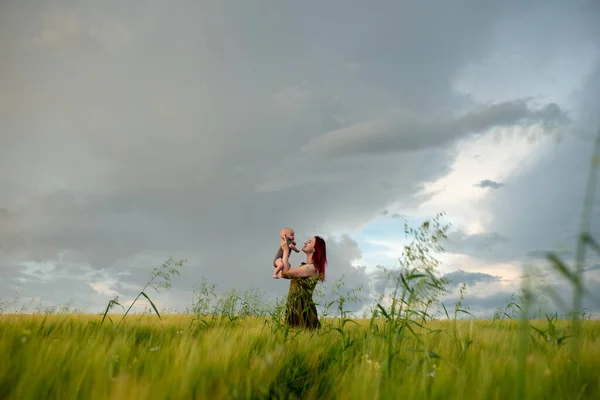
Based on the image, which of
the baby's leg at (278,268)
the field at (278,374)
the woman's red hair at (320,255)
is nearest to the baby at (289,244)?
the baby's leg at (278,268)

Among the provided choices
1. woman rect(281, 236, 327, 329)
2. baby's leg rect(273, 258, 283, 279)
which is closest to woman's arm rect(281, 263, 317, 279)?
woman rect(281, 236, 327, 329)

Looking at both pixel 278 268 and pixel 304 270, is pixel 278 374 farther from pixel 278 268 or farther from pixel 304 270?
pixel 278 268

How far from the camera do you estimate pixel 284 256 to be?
7164 millimetres

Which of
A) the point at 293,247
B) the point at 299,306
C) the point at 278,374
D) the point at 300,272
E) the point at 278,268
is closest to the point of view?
the point at 278,374

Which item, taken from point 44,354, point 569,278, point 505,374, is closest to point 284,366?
point 505,374

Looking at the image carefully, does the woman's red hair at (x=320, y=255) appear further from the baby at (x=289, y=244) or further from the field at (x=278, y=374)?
the field at (x=278, y=374)

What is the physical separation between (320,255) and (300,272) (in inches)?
21.6

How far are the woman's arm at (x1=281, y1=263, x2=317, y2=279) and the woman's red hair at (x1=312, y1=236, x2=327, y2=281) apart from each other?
0.20 meters

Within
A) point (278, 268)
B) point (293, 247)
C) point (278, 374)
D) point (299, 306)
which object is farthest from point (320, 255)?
point (278, 374)

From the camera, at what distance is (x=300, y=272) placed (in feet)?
22.9

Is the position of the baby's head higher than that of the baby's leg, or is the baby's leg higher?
the baby's head

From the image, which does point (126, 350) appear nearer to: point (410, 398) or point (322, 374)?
point (322, 374)

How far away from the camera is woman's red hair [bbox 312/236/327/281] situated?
7277 millimetres

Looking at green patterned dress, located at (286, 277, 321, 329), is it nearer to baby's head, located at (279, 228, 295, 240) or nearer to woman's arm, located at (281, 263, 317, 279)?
woman's arm, located at (281, 263, 317, 279)
